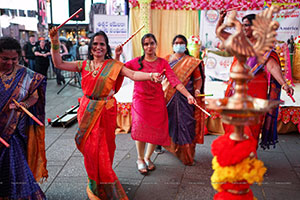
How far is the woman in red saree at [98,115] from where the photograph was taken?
2408 mm

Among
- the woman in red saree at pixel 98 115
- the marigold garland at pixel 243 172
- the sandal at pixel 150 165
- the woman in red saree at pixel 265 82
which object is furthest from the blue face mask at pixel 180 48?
the marigold garland at pixel 243 172

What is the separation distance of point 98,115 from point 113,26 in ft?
12.8

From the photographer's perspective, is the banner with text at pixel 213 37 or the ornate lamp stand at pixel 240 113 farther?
the banner with text at pixel 213 37

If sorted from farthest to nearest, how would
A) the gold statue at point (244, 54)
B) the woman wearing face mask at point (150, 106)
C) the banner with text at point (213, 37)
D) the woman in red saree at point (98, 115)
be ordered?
the banner with text at point (213, 37), the woman wearing face mask at point (150, 106), the woman in red saree at point (98, 115), the gold statue at point (244, 54)

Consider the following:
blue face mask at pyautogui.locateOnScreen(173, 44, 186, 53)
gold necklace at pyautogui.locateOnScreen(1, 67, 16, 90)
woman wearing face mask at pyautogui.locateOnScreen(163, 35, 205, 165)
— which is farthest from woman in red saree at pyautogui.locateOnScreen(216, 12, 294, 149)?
gold necklace at pyautogui.locateOnScreen(1, 67, 16, 90)

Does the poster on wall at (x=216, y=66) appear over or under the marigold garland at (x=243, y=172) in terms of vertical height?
under

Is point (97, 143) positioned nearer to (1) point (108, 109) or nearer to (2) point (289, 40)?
(1) point (108, 109)

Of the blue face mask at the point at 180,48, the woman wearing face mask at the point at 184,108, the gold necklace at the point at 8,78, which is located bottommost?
the woman wearing face mask at the point at 184,108

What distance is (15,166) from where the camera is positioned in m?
2.22

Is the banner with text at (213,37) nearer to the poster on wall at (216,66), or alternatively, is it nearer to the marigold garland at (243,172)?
the poster on wall at (216,66)

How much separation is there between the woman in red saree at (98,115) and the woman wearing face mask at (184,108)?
→ 3.66 ft

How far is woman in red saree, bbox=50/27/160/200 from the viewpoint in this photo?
7.90 feet

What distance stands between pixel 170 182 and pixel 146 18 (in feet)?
15.3

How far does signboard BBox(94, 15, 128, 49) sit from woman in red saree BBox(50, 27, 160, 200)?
3553mm
